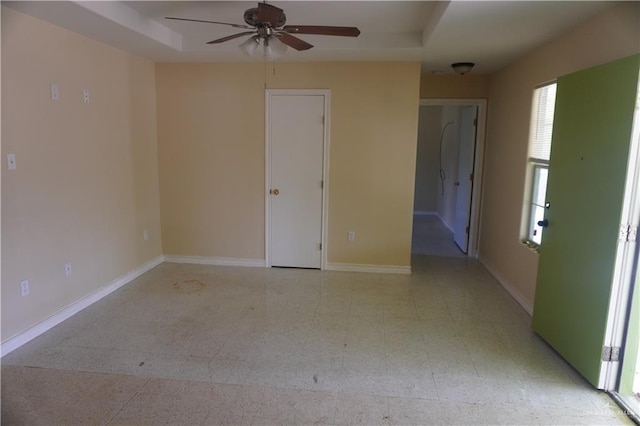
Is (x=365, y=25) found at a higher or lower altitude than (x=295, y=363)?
higher

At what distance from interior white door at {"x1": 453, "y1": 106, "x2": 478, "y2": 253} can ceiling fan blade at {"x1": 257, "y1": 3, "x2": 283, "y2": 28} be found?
3.57m

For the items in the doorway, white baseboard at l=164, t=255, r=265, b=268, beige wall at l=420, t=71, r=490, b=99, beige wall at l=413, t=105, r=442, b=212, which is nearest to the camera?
white baseboard at l=164, t=255, r=265, b=268

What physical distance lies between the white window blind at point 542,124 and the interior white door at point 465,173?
148cm

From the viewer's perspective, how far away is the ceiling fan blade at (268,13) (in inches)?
86.9

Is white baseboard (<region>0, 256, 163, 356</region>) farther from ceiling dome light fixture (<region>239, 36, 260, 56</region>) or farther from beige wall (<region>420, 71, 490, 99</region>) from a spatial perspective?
beige wall (<region>420, 71, 490, 99</region>)

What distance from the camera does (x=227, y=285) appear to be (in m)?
4.10

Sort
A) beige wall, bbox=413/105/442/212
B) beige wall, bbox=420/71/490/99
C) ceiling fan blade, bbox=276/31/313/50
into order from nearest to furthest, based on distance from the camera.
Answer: ceiling fan blade, bbox=276/31/313/50 → beige wall, bbox=420/71/490/99 → beige wall, bbox=413/105/442/212

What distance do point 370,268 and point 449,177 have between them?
3.45 m

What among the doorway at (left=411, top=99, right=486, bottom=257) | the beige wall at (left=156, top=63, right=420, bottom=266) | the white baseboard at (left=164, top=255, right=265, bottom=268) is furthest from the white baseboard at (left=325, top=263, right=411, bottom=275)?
the doorway at (left=411, top=99, right=486, bottom=257)

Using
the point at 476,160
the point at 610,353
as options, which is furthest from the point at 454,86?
the point at 610,353

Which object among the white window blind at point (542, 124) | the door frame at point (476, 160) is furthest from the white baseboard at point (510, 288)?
the white window blind at point (542, 124)

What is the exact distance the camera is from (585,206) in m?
2.50

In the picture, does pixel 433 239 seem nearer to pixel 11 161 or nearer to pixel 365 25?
pixel 365 25

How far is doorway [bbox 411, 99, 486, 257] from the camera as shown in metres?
5.15
